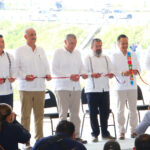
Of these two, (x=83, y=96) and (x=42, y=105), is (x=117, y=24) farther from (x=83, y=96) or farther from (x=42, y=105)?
(x=42, y=105)

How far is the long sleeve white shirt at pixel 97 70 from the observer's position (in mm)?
6312

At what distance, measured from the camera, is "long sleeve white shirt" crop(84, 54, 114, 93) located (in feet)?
20.7

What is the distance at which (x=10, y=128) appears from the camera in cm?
382

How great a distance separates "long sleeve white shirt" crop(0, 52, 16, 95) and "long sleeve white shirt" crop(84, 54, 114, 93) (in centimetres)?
119

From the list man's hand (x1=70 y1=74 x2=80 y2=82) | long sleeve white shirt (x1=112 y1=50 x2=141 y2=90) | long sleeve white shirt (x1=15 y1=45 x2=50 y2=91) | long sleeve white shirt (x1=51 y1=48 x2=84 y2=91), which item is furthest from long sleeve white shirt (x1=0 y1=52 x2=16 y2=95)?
long sleeve white shirt (x1=112 y1=50 x2=141 y2=90)

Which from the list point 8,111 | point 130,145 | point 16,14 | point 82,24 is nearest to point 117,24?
point 82,24

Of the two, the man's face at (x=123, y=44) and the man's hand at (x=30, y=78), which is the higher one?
the man's face at (x=123, y=44)

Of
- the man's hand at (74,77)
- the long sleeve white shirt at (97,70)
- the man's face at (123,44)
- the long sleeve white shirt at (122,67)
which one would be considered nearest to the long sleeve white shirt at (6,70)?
the man's hand at (74,77)

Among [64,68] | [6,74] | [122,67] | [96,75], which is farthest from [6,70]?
[122,67]

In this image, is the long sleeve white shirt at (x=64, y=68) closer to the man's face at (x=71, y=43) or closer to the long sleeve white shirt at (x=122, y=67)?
the man's face at (x=71, y=43)

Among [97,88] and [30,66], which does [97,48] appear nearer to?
[97,88]

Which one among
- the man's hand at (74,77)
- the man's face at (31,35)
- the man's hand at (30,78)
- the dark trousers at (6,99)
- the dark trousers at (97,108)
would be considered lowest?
the dark trousers at (97,108)

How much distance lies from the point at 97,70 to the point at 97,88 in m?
0.28

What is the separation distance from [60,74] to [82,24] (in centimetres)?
224
